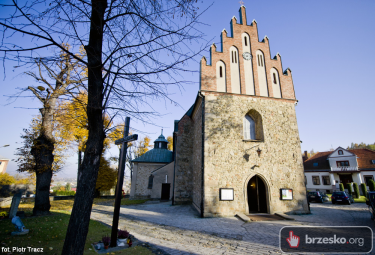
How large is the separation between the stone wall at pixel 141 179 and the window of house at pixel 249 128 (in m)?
14.4

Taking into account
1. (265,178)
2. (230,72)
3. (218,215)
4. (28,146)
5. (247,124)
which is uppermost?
(230,72)

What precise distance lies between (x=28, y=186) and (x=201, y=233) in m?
27.0

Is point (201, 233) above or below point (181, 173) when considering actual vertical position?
below

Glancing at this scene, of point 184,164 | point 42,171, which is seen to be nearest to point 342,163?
point 184,164

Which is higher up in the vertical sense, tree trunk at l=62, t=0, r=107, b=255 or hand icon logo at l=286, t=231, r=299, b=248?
tree trunk at l=62, t=0, r=107, b=255

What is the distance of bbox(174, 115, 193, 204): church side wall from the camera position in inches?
566

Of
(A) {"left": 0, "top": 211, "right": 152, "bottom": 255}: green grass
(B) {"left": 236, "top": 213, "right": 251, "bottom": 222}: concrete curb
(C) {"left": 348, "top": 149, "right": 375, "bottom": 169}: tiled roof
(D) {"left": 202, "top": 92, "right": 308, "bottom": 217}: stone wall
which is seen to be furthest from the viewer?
(C) {"left": 348, "top": 149, "right": 375, "bottom": 169}: tiled roof

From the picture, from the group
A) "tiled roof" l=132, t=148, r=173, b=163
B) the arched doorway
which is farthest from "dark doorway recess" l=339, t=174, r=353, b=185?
"tiled roof" l=132, t=148, r=173, b=163

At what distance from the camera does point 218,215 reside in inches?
366

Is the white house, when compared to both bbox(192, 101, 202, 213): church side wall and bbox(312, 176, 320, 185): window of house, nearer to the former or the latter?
bbox(312, 176, 320, 185): window of house

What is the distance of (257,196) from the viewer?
1081 centimetres

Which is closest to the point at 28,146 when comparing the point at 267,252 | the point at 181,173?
the point at 181,173

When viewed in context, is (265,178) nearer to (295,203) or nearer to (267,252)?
(295,203)

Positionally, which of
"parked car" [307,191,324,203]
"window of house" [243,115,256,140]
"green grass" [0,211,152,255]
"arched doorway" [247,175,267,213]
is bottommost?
"parked car" [307,191,324,203]
